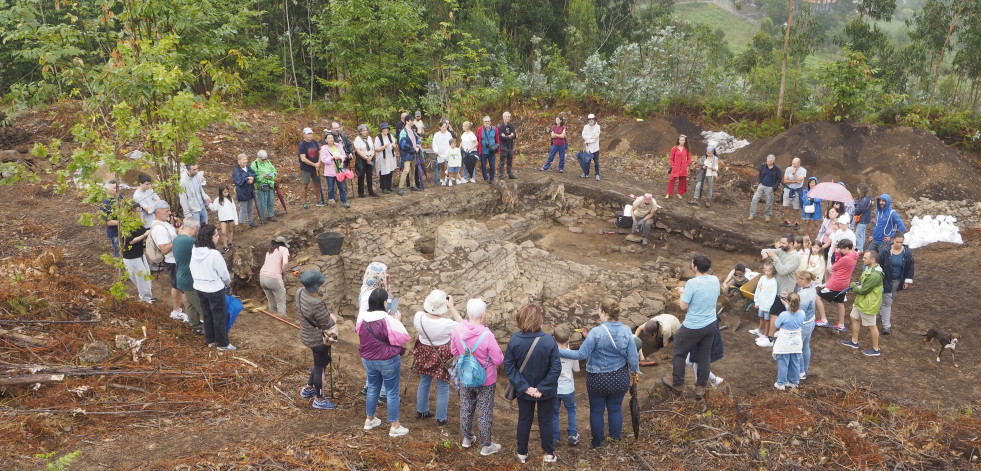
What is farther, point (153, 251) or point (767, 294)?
point (767, 294)

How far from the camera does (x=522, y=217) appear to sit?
568 inches

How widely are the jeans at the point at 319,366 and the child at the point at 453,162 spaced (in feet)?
27.8

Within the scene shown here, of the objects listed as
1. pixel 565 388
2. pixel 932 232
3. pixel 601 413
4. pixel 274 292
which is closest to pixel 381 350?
pixel 565 388

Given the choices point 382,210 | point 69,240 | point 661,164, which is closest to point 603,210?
point 661,164

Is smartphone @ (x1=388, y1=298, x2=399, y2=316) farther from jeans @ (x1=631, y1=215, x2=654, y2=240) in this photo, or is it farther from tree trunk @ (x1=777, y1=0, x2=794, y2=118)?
tree trunk @ (x1=777, y1=0, x2=794, y2=118)

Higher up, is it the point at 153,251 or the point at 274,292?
the point at 153,251

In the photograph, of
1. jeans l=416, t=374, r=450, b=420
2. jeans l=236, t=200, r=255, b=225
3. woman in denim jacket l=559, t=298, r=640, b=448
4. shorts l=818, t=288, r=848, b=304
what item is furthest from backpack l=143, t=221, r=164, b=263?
shorts l=818, t=288, r=848, b=304

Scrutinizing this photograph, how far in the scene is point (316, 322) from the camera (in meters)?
5.82

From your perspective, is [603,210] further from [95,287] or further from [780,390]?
[95,287]

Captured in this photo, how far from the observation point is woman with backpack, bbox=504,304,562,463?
16.9ft

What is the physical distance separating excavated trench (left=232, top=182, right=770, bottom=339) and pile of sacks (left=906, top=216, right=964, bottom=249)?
3.26 meters

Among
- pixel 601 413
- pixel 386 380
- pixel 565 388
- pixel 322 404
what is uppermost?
pixel 386 380

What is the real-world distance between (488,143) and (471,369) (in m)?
9.46

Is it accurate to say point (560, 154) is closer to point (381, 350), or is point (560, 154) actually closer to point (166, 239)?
point (166, 239)
